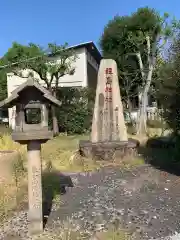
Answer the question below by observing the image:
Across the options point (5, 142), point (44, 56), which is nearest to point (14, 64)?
point (44, 56)

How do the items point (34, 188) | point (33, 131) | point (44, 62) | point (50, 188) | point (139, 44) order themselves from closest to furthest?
point (33, 131)
point (34, 188)
point (50, 188)
point (44, 62)
point (139, 44)

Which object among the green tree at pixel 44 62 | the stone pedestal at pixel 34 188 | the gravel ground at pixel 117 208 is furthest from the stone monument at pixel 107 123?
the stone pedestal at pixel 34 188

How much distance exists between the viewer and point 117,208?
526 centimetres

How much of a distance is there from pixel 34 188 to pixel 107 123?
20.9 ft

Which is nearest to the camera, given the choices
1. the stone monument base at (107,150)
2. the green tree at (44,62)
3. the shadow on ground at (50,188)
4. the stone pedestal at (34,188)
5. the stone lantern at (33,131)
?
the stone lantern at (33,131)

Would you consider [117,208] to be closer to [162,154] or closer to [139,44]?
[162,154]

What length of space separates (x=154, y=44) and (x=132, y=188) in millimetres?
11432

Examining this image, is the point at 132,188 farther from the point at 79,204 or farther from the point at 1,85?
the point at 1,85

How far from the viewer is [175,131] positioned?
8.90 m

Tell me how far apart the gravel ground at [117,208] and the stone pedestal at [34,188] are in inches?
6.7

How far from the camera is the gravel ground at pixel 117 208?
438 centimetres

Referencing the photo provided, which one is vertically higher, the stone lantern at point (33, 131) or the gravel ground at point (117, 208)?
the stone lantern at point (33, 131)

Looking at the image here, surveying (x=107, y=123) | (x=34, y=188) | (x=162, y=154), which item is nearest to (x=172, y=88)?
(x=107, y=123)

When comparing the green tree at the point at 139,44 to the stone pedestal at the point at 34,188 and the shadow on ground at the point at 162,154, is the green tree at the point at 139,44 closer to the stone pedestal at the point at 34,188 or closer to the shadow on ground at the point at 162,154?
the shadow on ground at the point at 162,154
